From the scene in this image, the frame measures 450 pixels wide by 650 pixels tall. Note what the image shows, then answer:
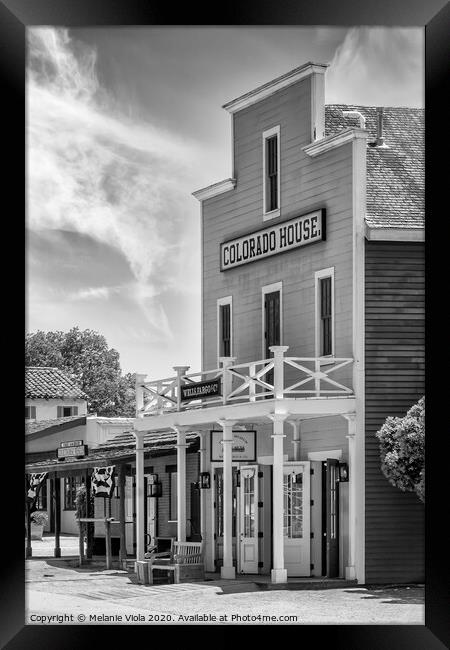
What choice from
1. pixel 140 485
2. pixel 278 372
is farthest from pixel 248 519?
pixel 278 372

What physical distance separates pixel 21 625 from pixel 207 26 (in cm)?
516

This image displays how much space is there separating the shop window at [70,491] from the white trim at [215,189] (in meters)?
15.8

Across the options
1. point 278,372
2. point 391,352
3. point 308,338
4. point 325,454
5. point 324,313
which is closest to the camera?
point 278,372

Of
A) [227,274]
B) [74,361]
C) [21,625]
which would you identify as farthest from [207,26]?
[74,361]

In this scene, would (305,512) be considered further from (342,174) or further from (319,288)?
(342,174)

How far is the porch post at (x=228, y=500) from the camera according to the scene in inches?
884

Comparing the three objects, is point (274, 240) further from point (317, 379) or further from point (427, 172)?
point (427, 172)

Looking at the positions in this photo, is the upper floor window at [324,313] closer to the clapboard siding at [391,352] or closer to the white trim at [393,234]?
the clapboard siding at [391,352]

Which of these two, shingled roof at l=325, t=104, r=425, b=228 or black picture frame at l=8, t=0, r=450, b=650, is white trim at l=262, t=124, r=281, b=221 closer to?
shingled roof at l=325, t=104, r=425, b=228

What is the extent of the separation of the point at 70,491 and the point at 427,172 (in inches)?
1236

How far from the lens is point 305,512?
22969 millimetres

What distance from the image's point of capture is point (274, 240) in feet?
80.8

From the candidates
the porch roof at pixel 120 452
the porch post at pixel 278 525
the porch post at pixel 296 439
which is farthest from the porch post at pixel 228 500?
the porch roof at pixel 120 452

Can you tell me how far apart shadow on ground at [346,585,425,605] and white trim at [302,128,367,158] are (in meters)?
7.12
